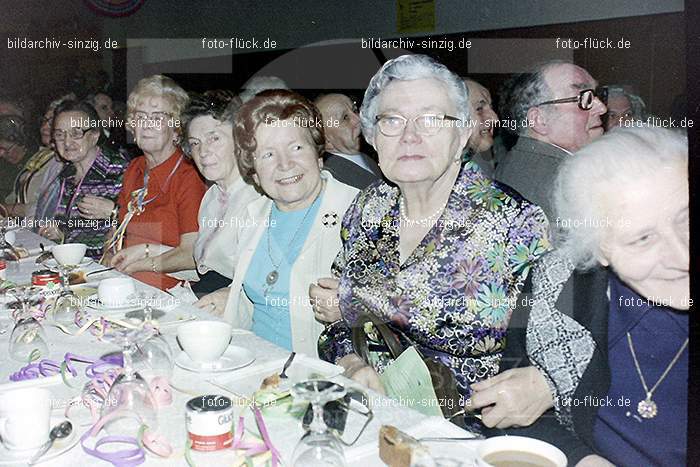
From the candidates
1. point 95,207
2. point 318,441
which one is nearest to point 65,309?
point 318,441

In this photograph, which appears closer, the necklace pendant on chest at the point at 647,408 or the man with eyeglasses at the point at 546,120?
the necklace pendant on chest at the point at 647,408

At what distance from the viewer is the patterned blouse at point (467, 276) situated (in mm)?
1652

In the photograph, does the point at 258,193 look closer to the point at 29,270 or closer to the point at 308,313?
the point at 308,313

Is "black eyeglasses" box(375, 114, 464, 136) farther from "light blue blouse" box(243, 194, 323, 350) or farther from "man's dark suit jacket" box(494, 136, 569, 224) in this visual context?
"light blue blouse" box(243, 194, 323, 350)

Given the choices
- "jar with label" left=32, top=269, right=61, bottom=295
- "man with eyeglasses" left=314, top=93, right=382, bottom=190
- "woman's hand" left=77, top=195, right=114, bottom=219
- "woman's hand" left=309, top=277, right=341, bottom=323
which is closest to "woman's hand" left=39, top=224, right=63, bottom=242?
"woman's hand" left=77, top=195, right=114, bottom=219

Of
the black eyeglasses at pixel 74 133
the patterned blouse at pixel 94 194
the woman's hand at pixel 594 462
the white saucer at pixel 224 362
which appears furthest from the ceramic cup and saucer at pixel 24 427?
the black eyeglasses at pixel 74 133

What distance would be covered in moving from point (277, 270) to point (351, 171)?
49 centimetres

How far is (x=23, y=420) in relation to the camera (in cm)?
105

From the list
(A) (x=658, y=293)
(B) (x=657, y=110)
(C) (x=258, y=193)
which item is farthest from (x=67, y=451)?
(C) (x=258, y=193)

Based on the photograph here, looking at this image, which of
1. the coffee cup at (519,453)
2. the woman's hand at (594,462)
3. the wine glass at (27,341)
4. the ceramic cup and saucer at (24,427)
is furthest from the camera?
the wine glass at (27,341)

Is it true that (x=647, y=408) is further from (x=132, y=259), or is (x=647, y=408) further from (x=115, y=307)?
(x=132, y=259)

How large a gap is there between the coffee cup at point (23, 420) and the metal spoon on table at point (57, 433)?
11mm

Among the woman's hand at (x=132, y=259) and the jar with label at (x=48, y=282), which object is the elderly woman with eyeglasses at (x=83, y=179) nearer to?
the woman's hand at (x=132, y=259)

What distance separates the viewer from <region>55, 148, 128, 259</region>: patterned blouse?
3322mm
